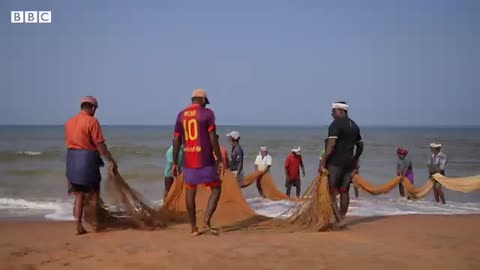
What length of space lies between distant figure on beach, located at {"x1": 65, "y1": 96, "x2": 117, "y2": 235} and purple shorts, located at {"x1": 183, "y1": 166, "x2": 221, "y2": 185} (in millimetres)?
947

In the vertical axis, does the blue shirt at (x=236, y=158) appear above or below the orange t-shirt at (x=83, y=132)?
below

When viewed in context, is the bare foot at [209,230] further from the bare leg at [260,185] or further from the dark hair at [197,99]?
the bare leg at [260,185]

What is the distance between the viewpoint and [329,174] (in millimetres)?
6672

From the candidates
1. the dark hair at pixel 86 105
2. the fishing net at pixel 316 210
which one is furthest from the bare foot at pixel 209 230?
the dark hair at pixel 86 105

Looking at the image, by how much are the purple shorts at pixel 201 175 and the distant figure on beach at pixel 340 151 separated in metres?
1.50

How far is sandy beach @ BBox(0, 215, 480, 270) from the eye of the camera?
470 cm

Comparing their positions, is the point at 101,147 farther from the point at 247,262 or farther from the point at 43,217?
the point at 43,217

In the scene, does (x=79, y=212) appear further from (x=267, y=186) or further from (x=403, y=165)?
(x=403, y=165)

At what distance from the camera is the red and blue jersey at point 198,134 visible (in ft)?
19.7

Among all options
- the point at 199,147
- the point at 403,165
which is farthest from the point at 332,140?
the point at 403,165

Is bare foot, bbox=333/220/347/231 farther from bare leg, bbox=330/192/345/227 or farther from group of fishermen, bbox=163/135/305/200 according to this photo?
group of fishermen, bbox=163/135/305/200

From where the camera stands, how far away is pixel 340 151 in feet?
21.7

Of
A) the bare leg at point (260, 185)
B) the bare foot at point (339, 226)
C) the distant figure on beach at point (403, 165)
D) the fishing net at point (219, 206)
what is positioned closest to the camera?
the bare foot at point (339, 226)

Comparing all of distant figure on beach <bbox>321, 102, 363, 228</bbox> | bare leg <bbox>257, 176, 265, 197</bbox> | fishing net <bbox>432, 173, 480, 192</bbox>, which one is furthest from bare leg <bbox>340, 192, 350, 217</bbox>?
fishing net <bbox>432, 173, 480, 192</bbox>
